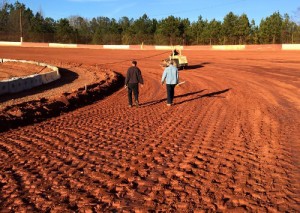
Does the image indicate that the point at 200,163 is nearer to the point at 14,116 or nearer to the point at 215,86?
the point at 14,116

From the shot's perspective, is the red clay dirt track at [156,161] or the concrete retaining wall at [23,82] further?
the concrete retaining wall at [23,82]

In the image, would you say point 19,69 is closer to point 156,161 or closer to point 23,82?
point 23,82

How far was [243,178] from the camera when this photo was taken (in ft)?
18.5

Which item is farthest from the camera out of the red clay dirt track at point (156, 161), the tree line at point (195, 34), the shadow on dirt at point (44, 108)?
the tree line at point (195, 34)

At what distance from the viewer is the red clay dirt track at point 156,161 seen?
4.84 m

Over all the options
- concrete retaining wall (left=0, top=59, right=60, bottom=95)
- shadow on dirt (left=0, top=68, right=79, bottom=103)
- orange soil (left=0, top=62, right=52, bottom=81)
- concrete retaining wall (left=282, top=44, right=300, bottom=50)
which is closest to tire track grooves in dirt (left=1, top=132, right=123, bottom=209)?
shadow on dirt (left=0, top=68, right=79, bottom=103)

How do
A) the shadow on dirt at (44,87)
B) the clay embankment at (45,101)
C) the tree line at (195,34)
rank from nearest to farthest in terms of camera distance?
1. the clay embankment at (45,101)
2. the shadow on dirt at (44,87)
3. the tree line at (195,34)

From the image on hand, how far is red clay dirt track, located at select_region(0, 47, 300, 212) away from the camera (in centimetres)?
484

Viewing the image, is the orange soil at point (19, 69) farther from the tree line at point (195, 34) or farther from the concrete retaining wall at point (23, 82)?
the tree line at point (195, 34)

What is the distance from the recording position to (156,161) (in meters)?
6.46

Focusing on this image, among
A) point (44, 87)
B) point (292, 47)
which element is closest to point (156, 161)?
point (44, 87)

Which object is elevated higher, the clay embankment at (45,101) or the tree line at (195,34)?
the tree line at (195,34)

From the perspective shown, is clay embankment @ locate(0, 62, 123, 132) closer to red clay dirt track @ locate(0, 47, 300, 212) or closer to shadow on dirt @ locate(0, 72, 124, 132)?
shadow on dirt @ locate(0, 72, 124, 132)

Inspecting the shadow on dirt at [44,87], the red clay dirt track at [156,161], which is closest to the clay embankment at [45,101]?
the shadow on dirt at [44,87]
